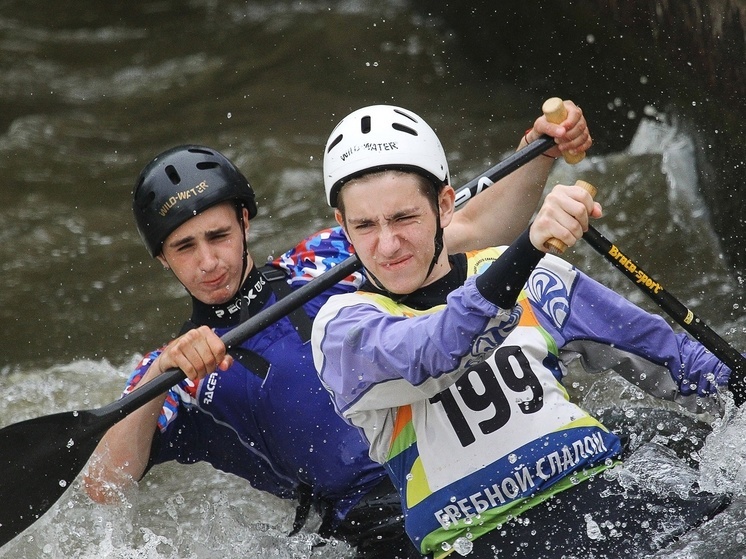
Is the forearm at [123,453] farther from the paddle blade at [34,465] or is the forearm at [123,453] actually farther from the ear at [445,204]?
the ear at [445,204]

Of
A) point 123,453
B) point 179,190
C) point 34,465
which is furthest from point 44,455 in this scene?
point 179,190

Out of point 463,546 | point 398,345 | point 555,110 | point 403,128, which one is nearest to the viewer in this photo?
point 398,345

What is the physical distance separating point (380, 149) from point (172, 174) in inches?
52.4

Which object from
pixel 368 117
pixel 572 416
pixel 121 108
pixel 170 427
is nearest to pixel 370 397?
pixel 572 416

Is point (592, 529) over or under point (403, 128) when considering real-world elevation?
under

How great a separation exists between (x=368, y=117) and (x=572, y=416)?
1024mm

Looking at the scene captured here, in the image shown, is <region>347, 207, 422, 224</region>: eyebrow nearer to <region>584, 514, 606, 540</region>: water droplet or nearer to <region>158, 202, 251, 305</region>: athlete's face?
<region>584, 514, 606, 540</region>: water droplet

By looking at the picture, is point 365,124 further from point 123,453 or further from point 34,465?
point 34,465

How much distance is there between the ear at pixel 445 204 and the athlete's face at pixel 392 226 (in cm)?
10

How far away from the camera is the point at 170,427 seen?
4141 millimetres

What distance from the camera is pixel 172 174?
420cm

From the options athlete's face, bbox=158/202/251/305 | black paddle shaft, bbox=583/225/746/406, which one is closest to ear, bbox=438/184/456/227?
black paddle shaft, bbox=583/225/746/406

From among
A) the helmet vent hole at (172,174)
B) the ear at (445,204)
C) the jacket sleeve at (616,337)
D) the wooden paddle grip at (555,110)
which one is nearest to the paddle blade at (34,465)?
the helmet vent hole at (172,174)

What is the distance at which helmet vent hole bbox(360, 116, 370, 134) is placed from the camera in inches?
127
